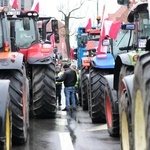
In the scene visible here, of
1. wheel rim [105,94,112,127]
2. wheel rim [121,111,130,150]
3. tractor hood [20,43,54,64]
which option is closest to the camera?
wheel rim [121,111,130,150]

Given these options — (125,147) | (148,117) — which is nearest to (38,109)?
(125,147)

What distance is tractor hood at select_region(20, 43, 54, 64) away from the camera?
10453 millimetres

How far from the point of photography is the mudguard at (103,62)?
34.3 ft

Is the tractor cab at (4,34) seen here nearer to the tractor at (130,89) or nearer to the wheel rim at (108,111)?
the tractor at (130,89)

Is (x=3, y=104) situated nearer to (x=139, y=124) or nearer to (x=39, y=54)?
(x=139, y=124)

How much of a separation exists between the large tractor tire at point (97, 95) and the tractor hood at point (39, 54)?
108 centimetres

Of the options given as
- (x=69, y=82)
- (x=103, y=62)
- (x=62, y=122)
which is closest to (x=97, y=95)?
(x=103, y=62)

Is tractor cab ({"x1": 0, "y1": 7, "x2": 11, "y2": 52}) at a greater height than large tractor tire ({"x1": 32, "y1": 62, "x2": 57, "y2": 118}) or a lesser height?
greater

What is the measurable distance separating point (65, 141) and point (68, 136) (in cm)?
56

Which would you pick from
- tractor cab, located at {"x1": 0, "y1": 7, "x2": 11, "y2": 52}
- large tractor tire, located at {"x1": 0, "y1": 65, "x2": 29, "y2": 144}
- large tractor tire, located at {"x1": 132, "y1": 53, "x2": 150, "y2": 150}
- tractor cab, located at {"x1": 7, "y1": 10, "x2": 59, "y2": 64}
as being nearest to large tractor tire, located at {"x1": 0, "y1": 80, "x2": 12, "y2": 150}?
large tractor tire, located at {"x1": 0, "y1": 65, "x2": 29, "y2": 144}

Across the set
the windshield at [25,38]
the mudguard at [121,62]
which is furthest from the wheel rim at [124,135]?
the windshield at [25,38]

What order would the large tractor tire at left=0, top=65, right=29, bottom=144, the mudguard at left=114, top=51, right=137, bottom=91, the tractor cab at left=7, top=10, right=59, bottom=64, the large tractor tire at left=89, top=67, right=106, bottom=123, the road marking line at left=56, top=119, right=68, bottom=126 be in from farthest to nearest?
the road marking line at left=56, top=119, right=68, bottom=126, the tractor cab at left=7, top=10, right=59, bottom=64, the large tractor tire at left=89, top=67, right=106, bottom=123, the large tractor tire at left=0, top=65, right=29, bottom=144, the mudguard at left=114, top=51, right=137, bottom=91

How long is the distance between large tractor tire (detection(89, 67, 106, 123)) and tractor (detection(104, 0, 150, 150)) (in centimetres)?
117

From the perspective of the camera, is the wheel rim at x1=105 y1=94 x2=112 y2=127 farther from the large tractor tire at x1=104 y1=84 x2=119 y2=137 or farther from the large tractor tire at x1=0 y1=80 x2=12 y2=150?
the large tractor tire at x1=0 y1=80 x2=12 y2=150
